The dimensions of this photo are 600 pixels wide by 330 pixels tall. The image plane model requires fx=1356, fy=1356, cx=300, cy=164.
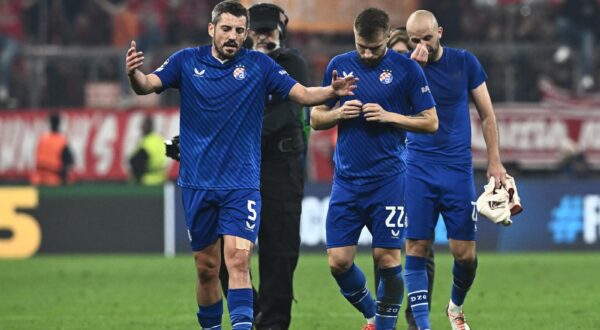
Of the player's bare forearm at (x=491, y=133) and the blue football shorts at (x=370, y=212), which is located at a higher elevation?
the player's bare forearm at (x=491, y=133)

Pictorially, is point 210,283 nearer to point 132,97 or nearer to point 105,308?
point 105,308

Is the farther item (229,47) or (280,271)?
(280,271)

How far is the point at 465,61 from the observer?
10234 mm

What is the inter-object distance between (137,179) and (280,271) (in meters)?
12.4

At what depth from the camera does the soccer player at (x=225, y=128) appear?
8758mm

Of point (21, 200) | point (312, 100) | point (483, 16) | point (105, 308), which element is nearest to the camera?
point (312, 100)

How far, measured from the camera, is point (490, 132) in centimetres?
1016

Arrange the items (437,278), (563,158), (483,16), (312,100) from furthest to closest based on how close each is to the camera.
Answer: (483,16) < (563,158) < (437,278) < (312,100)

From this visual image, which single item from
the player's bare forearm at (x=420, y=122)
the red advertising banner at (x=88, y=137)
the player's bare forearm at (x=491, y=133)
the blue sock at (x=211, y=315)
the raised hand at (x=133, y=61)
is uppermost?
the raised hand at (x=133, y=61)

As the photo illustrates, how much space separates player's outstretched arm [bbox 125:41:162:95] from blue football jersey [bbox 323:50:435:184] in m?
1.25

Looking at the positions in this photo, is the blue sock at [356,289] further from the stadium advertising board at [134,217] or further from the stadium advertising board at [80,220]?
the stadium advertising board at [80,220]

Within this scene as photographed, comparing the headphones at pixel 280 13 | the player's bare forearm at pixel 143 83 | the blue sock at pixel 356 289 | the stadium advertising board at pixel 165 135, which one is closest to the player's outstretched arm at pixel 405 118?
the blue sock at pixel 356 289

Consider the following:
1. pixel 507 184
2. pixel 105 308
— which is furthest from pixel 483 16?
pixel 507 184

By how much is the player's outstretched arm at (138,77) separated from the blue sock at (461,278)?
2.91 metres
